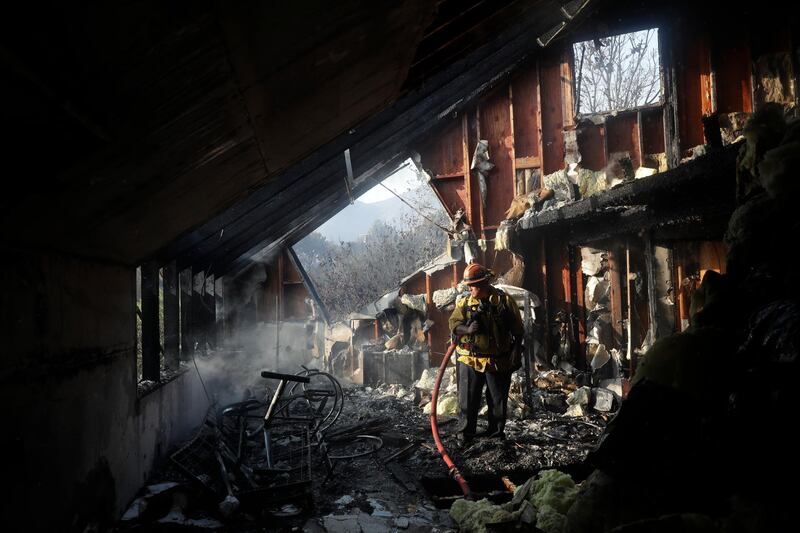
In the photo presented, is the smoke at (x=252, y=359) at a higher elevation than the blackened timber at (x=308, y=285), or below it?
below

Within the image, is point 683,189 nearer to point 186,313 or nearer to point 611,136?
point 611,136

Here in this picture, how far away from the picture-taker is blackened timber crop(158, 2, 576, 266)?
18.0 feet

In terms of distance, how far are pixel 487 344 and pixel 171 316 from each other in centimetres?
439


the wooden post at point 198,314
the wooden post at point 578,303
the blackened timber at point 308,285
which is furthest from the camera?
the blackened timber at point 308,285

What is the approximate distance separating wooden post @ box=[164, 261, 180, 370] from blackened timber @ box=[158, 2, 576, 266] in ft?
1.00

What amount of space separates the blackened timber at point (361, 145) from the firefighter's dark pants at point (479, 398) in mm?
3360

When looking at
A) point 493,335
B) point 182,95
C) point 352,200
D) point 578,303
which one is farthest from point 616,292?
point 182,95

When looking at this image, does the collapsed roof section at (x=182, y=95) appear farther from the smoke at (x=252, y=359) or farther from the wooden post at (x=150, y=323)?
the smoke at (x=252, y=359)

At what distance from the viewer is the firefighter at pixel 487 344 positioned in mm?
6039

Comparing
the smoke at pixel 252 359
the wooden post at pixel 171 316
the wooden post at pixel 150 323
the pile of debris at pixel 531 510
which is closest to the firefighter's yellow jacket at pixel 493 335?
the pile of debris at pixel 531 510

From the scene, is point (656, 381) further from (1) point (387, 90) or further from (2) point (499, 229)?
(2) point (499, 229)

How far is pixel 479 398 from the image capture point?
20.6 ft

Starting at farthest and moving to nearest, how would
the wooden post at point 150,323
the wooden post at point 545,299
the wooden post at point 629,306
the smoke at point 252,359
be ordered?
the wooden post at point 545,299
the smoke at point 252,359
the wooden post at point 629,306
the wooden post at point 150,323

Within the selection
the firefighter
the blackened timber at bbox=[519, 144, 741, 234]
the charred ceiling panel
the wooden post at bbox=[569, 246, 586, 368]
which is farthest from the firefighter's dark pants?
the charred ceiling panel
